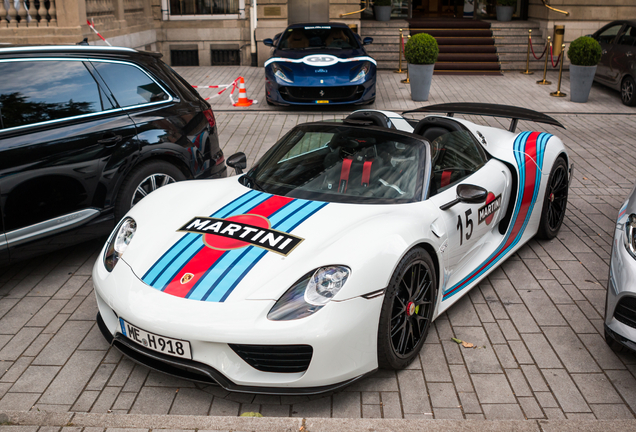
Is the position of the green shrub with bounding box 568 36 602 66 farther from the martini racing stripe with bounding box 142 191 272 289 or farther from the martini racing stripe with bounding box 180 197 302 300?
the martini racing stripe with bounding box 180 197 302 300

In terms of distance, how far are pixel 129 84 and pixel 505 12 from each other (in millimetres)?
16443

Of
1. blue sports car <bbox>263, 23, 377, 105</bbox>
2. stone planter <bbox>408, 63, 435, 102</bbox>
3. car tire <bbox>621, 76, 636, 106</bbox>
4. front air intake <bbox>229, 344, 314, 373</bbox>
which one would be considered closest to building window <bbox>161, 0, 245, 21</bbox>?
blue sports car <bbox>263, 23, 377, 105</bbox>

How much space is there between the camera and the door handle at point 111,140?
201 inches

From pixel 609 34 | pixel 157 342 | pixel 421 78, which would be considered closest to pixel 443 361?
pixel 157 342

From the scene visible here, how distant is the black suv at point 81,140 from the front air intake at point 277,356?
4.93 feet

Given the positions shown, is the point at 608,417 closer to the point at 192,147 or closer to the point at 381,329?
the point at 381,329

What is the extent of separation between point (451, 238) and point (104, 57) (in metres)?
3.41

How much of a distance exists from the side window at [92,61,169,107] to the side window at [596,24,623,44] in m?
11.9

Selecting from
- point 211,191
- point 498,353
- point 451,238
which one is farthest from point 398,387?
point 211,191

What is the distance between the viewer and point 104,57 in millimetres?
5355

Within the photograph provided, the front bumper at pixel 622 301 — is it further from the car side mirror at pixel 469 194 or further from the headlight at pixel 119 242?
the headlight at pixel 119 242

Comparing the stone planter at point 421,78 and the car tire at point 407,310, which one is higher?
the stone planter at point 421,78

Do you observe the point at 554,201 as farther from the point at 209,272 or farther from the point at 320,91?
the point at 320,91

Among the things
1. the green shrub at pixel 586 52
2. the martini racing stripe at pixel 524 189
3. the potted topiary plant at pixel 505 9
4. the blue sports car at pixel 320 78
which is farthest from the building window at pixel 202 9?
the martini racing stripe at pixel 524 189
